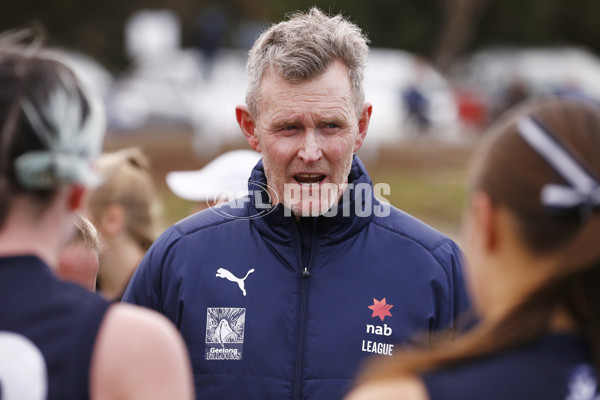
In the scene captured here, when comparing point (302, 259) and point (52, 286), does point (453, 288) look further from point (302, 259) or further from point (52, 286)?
point (52, 286)

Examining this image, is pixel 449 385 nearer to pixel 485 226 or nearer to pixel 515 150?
pixel 485 226

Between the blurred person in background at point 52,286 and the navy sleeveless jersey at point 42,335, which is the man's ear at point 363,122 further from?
the navy sleeveless jersey at point 42,335

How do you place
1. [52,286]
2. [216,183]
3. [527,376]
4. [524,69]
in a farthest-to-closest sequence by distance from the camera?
[524,69] < [216,183] < [52,286] < [527,376]

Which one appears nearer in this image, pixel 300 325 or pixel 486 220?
pixel 486 220

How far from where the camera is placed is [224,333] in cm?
311

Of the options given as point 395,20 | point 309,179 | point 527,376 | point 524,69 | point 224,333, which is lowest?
point 527,376

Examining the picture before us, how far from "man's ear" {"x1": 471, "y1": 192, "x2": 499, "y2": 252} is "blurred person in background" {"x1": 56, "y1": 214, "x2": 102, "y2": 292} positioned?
66.5 inches

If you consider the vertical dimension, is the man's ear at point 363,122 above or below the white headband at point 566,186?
above

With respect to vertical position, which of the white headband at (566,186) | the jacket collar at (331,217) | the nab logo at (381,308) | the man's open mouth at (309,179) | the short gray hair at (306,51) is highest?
the short gray hair at (306,51)

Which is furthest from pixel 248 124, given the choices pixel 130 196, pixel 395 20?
pixel 395 20

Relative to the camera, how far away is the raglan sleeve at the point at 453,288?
3.15 m

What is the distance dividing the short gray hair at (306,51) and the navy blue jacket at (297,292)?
0.42 meters

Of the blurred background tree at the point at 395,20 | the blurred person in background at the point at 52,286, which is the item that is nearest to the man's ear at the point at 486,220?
the blurred person in background at the point at 52,286

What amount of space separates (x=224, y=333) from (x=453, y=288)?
0.83 meters
